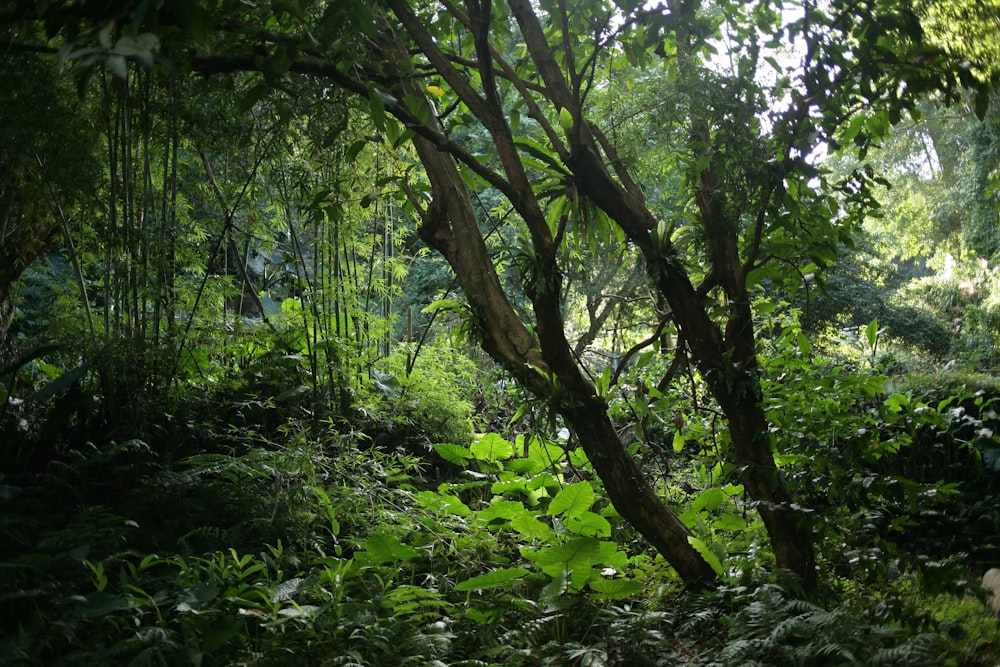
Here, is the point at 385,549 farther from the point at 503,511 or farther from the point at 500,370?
the point at 500,370

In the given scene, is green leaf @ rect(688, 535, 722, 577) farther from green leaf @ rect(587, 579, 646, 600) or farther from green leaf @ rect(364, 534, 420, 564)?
green leaf @ rect(364, 534, 420, 564)

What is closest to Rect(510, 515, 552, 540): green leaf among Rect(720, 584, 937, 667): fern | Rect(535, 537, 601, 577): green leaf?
Rect(535, 537, 601, 577): green leaf

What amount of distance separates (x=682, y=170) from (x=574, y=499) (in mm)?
1199

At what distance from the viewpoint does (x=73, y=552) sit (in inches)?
74.6

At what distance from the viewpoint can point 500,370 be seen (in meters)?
2.43

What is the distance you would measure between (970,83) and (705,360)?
1.00 m

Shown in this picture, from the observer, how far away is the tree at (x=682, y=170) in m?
1.86

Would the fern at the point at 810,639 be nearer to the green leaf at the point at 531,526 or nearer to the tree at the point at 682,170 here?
the tree at the point at 682,170

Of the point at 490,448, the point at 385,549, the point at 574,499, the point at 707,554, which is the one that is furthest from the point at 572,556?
the point at 490,448

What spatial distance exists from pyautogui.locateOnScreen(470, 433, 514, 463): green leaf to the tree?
47.3 inches

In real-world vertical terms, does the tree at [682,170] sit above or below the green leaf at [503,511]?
above

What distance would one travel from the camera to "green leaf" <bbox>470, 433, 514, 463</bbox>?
11.1ft

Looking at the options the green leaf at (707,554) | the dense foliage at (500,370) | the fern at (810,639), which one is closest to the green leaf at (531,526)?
the dense foliage at (500,370)

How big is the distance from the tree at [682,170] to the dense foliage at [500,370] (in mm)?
12
